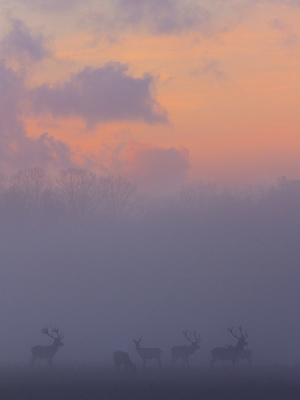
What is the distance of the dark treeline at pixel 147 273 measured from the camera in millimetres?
39156

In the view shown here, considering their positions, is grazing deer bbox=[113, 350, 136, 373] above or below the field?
above

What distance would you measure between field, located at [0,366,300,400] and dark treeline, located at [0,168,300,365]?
7.42 m

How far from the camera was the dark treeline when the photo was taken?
39156 millimetres

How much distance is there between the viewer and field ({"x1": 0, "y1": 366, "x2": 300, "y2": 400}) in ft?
53.9

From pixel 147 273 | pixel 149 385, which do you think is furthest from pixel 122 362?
pixel 147 273

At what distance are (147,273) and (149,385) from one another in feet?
124

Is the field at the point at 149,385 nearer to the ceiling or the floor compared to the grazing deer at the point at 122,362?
nearer to the floor

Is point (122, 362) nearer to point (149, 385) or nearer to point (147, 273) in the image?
point (149, 385)

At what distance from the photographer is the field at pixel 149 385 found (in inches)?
647

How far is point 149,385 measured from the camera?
61.5 feet

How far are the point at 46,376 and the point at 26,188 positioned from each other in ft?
163

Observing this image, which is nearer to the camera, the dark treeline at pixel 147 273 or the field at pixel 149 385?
the field at pixel 149 385

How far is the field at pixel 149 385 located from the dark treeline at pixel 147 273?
7420mm

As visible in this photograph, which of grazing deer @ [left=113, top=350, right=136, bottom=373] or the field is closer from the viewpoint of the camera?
the field
